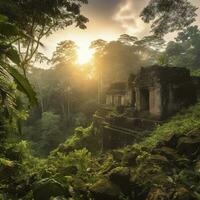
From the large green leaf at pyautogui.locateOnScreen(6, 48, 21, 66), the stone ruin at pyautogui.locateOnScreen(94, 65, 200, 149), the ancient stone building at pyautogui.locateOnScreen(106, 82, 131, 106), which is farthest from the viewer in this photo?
the ancient stone building at pyautogui.locateOnScreen(106, 82, 131, 106)

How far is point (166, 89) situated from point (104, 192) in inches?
413

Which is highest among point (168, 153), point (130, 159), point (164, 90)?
point (164, 90)

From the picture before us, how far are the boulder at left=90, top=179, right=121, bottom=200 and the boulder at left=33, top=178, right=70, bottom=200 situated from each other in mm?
3217

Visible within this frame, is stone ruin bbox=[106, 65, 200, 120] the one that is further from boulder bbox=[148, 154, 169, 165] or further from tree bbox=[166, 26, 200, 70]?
tree bbox=[166, 26, 200, 70]

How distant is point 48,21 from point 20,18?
12.7 feet

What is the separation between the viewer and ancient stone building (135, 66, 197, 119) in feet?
50.2

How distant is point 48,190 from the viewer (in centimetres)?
271

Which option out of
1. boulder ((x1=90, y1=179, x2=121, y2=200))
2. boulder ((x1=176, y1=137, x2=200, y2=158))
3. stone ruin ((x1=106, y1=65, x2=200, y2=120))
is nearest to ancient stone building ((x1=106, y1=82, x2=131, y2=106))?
stone ruin ((x1=106, y1=65, x2=200, y2=120))

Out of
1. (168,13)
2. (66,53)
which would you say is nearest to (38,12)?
(168,13)

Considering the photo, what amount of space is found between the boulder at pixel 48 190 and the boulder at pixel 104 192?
3.22 metres

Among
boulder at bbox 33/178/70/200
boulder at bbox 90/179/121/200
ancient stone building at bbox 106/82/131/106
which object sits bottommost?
boulder at bbox 90/179/121/200

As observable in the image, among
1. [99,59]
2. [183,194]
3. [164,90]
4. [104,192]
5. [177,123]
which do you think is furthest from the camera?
[99,59]

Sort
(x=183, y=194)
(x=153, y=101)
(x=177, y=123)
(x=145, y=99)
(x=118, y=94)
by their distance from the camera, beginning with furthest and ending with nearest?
1. (x=118, y=94)
2. (x=145, y=99)
3. (x=153, y=101)
4. (x=177, y=123)
5. (x=183, y=194)

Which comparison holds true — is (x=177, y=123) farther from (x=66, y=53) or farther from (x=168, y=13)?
(x=66, y=53)
